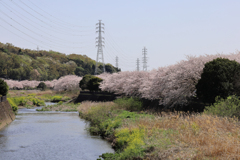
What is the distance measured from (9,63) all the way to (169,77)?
351 feet

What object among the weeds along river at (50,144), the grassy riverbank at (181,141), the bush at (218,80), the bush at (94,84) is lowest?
the weeds along river at (50,144)

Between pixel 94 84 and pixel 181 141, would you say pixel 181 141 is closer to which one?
pixel 181 141

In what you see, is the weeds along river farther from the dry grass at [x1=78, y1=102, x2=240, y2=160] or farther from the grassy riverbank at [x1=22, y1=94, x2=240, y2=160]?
the dry grass at [x1=78, y1=102, x2=240, y2=160]

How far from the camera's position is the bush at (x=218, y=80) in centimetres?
2448

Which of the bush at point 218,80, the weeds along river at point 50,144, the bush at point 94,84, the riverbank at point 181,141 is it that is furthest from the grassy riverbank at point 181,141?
the bush at point 94,84

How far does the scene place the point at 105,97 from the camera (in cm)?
6078

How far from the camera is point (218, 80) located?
24.7 m

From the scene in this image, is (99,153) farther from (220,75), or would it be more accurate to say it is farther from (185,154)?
(220,75)

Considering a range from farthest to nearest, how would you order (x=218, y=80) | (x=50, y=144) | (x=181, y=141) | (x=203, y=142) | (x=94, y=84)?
(x=94, y=84), (x=218, y=80), (x=50, y=144), (x=181, y=141), (x=203, y=142)

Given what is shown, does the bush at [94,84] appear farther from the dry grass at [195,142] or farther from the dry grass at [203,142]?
the dry grass at [203,142]

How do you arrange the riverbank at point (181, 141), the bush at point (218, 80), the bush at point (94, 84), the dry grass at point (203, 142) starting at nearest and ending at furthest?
the dry grass at point (203, 142) < the riverbank at point (181, 141) < the bush at point (218, 80) < the bush at point (94, 84)

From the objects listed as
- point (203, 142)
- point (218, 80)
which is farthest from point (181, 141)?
point (218, 80)

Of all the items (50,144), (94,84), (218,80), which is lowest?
(50,144)

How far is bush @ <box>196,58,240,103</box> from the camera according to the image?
24.5m
